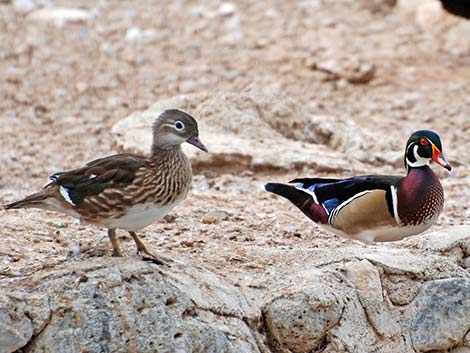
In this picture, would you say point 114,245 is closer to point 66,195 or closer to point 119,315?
point 66,195

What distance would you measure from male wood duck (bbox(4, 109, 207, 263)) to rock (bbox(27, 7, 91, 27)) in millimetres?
6259

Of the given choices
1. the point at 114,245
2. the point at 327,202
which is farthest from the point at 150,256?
the point at 327,202

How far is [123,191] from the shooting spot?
4.25 m

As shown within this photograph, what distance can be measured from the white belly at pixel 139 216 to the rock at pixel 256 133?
2.03 metres

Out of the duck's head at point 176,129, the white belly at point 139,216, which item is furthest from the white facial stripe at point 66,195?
the duck's head at point 176,129

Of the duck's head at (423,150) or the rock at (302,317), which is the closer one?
the rock at (302,317)

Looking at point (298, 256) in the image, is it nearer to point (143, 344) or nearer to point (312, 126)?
point (143, 344)

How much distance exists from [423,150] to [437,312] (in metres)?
0.84

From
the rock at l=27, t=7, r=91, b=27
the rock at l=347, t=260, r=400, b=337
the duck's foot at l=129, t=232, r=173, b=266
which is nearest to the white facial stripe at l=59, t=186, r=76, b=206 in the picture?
the duck's foot at l=129, t=232, r=173, b=266

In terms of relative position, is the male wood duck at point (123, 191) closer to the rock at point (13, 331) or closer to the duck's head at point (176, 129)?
the duck's head at point (176, 129)

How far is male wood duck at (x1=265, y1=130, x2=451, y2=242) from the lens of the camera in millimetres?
5023

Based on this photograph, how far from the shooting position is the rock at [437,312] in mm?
4633

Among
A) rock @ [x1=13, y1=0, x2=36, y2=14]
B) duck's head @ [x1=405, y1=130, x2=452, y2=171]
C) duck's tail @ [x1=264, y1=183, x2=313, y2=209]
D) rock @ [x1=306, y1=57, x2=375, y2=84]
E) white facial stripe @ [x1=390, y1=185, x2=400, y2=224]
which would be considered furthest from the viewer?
rock @ [x1=13, y1=0, x2=36, y2=14]

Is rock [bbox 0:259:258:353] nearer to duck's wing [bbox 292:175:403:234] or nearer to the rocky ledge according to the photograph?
the rocky ledge
